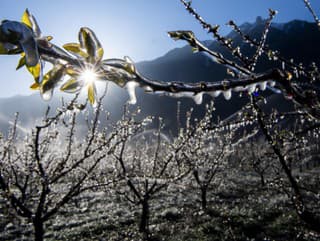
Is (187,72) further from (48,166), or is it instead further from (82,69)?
(82,69)

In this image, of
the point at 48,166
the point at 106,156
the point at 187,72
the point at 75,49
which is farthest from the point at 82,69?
the point at 187,72

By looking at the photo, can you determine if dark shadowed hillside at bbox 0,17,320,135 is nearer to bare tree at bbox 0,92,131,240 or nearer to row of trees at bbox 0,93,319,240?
row of trees at bbox 0,93,319,240

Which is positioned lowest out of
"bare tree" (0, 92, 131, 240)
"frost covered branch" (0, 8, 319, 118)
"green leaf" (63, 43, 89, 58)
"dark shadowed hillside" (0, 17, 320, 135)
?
"frost covered branch" (0, 8, 319, 118)

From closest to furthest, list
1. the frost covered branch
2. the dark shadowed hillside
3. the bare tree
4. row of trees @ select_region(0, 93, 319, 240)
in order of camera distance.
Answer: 1. the frost covered branch
2. row of trees @ select_region(0, 93, 319, 240)
3. the bare tree
4. the dark shadowed hillside

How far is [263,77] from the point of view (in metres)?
0.61

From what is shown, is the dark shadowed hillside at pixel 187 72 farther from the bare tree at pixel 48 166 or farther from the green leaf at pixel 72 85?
the green leaf at pixel 72 85

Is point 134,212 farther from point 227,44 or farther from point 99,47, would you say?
point 99,47

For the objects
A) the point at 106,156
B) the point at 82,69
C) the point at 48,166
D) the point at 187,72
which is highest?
the point at 187,72

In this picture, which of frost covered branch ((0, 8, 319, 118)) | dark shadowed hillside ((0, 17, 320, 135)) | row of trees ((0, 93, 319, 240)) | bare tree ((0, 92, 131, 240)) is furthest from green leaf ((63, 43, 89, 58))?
dark shadowed hillside ((0, 17, 320, 135))

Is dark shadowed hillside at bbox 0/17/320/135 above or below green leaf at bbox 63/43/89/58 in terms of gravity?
above

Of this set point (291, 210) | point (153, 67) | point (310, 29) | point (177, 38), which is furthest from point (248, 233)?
point (310, 29)

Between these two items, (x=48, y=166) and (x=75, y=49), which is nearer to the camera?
(x=75, y=49)

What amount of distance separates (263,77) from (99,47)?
14.1 inches

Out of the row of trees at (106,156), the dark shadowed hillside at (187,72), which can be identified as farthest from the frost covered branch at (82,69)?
the dark shadowed hillside at (187,72)
